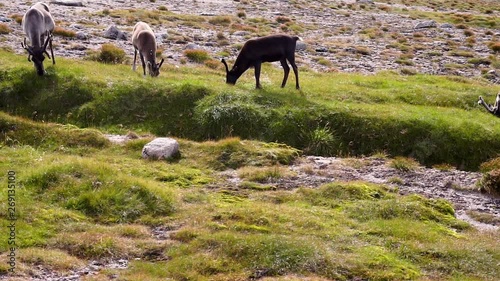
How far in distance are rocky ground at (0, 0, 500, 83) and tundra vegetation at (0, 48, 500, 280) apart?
770 centimetres

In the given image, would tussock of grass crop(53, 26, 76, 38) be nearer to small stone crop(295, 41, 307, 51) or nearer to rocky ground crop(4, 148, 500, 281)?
small stone crop(295, 41, 307, 51)

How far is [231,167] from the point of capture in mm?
19125

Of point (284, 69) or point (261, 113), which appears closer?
point (261, 113)

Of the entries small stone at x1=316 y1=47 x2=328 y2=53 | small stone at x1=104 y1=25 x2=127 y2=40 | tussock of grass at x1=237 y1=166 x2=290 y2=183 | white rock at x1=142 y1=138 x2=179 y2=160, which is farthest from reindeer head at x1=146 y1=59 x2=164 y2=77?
small stone at x1=316 y1=47 x2=328 y2=53

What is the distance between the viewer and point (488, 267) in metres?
13.2

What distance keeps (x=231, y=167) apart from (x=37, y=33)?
1128 centimetres

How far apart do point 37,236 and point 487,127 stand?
16.3m

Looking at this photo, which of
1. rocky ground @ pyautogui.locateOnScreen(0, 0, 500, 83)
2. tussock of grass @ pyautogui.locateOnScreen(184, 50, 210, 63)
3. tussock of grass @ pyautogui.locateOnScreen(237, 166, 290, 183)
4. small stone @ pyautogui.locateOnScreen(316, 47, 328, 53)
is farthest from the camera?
small stone @ pyautogui.locateOnScreen(316, 47, 328, 53)

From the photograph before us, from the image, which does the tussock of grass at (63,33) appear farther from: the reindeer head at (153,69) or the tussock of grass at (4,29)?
the reindeer head at (153,69)

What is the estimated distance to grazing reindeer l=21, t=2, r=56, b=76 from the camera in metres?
23.9

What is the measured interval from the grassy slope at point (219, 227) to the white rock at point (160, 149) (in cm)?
56

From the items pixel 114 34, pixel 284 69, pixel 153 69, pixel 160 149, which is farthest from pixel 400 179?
pixel 114 34

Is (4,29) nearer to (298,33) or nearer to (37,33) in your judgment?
(37,33)

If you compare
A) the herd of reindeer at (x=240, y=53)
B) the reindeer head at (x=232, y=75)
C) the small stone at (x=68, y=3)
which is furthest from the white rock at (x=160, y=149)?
the small stone at (x=68, y=3)
